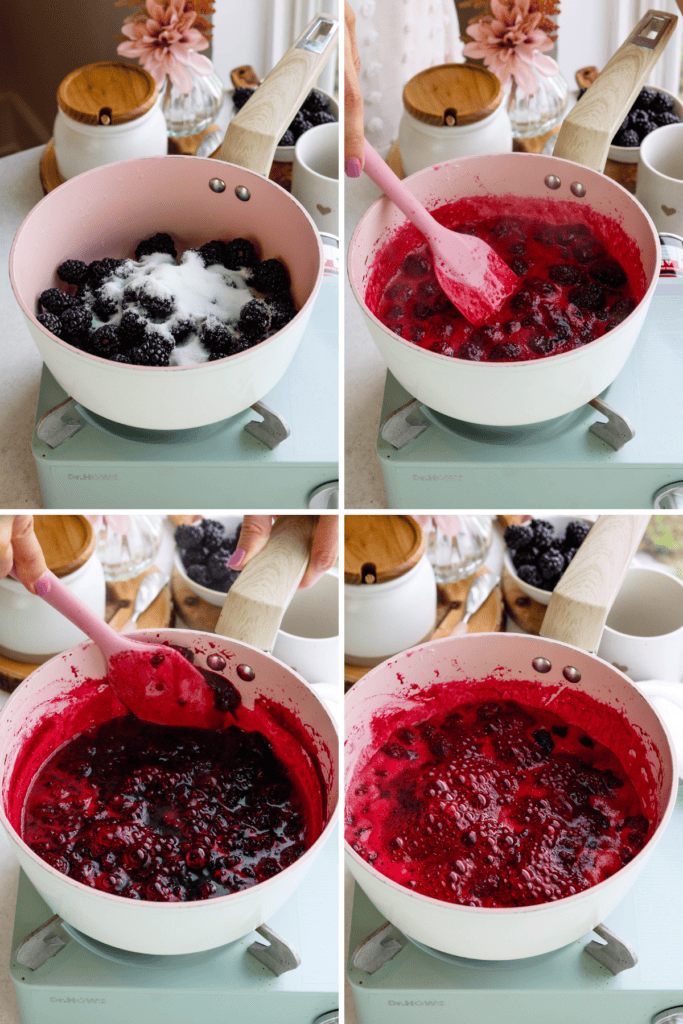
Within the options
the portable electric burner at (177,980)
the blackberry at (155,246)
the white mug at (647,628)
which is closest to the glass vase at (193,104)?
the blackberry at (155,246)

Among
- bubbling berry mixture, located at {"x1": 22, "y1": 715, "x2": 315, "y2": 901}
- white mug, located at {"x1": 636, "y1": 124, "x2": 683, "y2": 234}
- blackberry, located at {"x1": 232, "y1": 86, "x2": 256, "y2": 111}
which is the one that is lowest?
bubbling berry mixture, located at {"x1": 22, "y1": 715, "x2": 315, "y2": 901}

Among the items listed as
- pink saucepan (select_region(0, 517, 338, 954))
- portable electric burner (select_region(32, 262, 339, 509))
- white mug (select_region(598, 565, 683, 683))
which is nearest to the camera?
pink saucepan (select_region(0, 517, 338, 954))

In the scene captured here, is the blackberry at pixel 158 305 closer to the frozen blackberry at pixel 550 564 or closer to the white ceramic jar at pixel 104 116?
the white ceramic jar at pixel 104 116

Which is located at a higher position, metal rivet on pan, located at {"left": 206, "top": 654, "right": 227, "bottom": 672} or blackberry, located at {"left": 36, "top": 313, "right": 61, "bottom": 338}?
blackberry, located at {"left": 36, "top": 313, "right": 61, "bottom": 338}

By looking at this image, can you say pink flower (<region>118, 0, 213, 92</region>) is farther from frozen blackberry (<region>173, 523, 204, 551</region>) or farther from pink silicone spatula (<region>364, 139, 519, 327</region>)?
frozen blackberry (<region>173, 523, 204, 551</region>)

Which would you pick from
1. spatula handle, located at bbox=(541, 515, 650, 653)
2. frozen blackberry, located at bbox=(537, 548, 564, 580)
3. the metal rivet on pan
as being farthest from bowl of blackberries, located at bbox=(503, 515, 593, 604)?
the metal rivet on pan

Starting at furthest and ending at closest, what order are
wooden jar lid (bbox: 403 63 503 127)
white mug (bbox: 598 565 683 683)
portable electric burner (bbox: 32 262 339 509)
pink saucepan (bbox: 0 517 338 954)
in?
1. white mug (bbox: 598 565 683 683)
2. wooden jar lid (bbox: 403 63 503 127)
3. portable electric burner (bbox: 32 262 339 509)
4. pink saucepan (bbox: 0 517 338 954)
